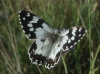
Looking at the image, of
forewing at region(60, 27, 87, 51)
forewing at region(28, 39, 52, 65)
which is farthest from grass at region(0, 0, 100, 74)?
forewing at region(60, 27, 87, 51)

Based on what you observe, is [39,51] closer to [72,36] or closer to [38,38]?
[38,38]

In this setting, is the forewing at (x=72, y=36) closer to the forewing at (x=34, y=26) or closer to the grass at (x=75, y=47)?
the forewing at (x=34, y=26)

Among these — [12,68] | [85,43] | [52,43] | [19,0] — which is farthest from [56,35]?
[19,0]

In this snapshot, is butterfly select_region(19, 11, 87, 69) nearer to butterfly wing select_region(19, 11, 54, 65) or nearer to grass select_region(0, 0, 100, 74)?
butterfly wing select_region(19, 11, 54, 65)

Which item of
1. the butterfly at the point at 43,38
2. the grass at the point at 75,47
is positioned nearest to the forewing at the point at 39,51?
the butterfly at the point at 43,38

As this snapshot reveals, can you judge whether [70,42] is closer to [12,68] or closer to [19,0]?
[12,68]

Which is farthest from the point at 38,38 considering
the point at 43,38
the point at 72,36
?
the point at 72,36
